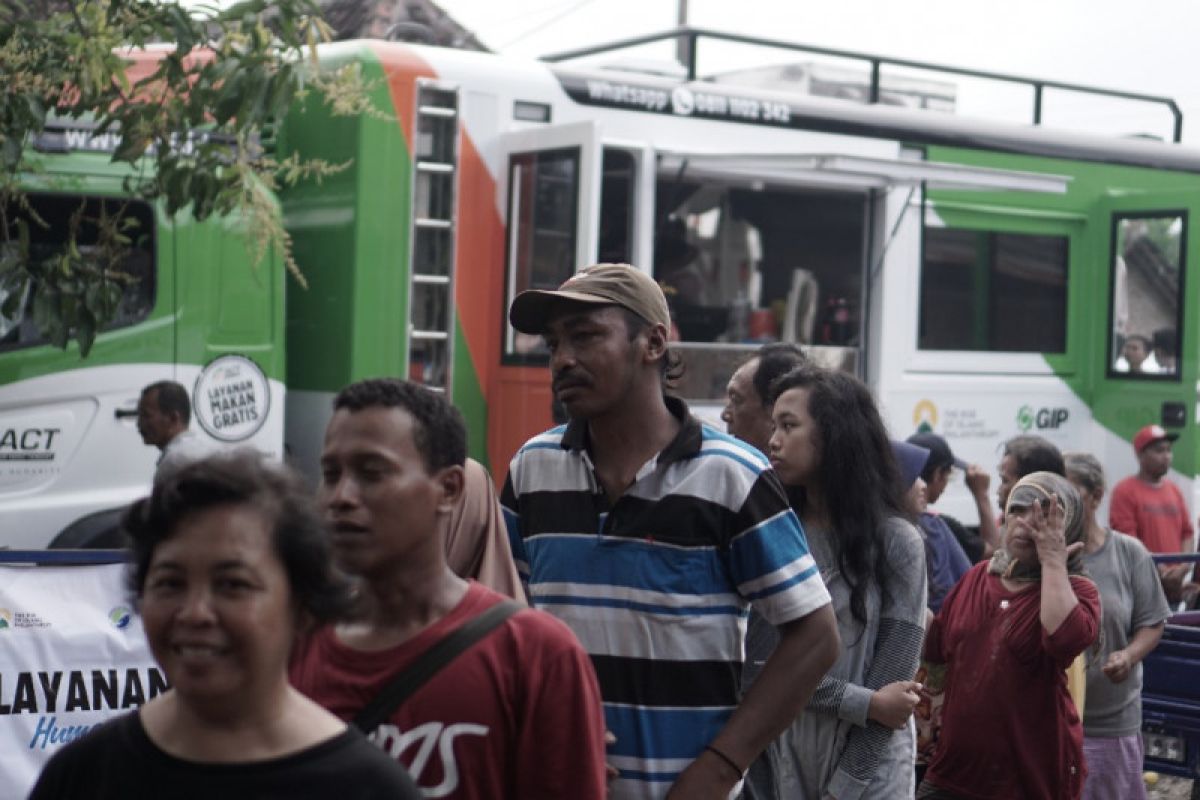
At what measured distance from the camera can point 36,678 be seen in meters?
5.27

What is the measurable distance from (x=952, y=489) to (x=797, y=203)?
2101 millimetres

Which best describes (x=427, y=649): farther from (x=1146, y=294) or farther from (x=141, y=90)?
(x=1146, y=294)

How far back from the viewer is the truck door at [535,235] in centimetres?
926

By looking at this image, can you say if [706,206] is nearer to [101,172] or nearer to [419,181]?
[419,181]

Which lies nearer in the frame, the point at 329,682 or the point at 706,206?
the point at 329,682

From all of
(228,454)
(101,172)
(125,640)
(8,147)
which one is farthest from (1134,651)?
(101,172)

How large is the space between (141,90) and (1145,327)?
8.61 meters

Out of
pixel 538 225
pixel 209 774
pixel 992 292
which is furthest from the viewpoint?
pixel 992 292

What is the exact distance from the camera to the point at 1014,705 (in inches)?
198

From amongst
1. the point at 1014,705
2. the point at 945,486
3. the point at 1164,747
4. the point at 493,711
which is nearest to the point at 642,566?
the point at 493,711

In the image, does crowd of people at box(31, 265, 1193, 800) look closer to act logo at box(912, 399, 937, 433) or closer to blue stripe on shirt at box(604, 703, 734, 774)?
blue stripe on shirt at box(604, 703, 734, 774)

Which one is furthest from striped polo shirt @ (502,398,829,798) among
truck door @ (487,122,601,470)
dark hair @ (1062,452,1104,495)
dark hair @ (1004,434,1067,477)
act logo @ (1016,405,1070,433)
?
act logo @ (1016,405,1070,433)

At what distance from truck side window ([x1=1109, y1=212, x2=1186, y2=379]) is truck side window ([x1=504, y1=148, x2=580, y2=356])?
4.63 m

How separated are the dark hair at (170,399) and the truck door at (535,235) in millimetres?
1790
